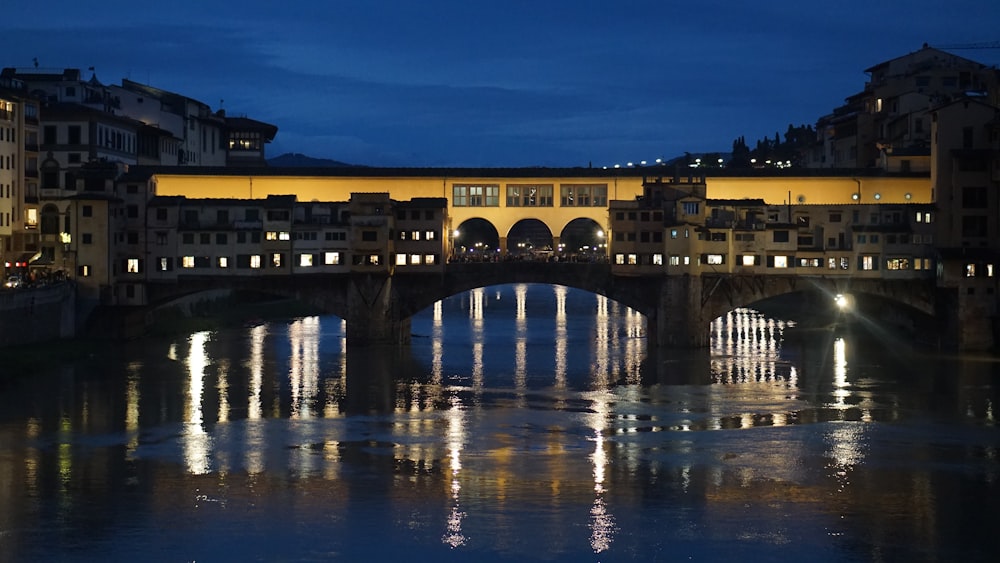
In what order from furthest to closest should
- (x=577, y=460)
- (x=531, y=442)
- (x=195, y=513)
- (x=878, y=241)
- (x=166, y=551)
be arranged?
(x=878, y=241)
(x=531, y=442)
(x=577, y=460)
(x=195, y=513)
(x=166, y=551)

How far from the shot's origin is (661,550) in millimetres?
29625

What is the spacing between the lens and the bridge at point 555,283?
6744cm

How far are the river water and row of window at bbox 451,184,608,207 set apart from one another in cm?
1271

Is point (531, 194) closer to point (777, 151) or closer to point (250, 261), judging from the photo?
point (250, 261)

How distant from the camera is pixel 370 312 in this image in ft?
224

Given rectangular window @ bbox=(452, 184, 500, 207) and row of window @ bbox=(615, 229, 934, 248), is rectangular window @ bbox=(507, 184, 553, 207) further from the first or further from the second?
row of window @ bbox=(615, 229, 934, 248)

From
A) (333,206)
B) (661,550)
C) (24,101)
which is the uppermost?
(24,101)

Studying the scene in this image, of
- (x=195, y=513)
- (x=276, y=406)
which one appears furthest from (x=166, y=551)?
(x=276, y=406)

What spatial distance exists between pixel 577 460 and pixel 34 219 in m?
43.1

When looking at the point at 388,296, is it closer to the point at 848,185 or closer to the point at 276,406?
the point at 276,406

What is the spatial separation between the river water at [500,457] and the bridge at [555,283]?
2.56m

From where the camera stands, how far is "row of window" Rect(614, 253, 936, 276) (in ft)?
220

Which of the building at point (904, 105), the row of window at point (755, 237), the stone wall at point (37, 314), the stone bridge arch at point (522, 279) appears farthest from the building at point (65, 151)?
the building at point (904, 105)

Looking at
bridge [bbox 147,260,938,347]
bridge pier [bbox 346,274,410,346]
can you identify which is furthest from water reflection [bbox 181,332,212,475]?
bridge pier [bbox 346,274,410,346]
